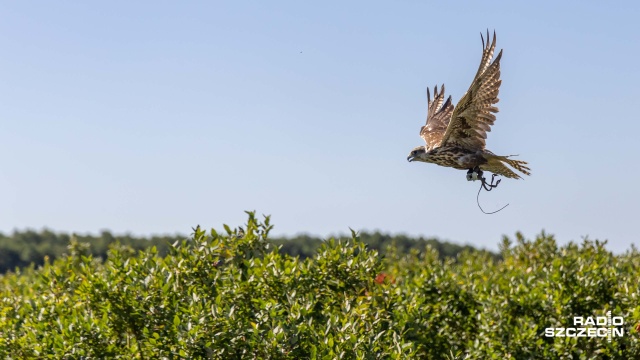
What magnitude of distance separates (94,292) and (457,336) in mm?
6304

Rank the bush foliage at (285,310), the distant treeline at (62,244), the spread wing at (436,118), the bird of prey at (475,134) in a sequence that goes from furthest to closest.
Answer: the distant treeline at (62,244), the spread wing at (436,118), the bush foliage at (285,310), the bird of prey at (475,134)

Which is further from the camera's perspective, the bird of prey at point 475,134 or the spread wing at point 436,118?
the spread wing at point 436,118

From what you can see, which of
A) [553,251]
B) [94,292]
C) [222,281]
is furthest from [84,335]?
[553,251]

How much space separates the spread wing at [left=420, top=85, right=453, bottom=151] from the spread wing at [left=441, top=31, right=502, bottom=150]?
1.76 m

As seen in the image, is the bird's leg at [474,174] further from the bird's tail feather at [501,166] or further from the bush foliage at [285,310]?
the bush foliage at [285,310]

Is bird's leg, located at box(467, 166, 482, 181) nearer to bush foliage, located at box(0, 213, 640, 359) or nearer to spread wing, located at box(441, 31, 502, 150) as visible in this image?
spread wing, located at box(441, 31, 502, 150)

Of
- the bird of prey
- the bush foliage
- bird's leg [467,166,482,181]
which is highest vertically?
the bird of prey

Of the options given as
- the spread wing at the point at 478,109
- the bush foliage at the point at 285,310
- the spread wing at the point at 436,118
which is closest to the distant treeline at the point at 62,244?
the bush foliage at the point at 285,310

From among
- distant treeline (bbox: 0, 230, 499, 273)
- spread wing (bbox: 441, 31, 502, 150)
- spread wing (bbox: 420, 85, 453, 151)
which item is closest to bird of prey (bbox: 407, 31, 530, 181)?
spread wing (bbox: 441, 31, 502, 150)

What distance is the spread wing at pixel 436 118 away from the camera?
42.6ft

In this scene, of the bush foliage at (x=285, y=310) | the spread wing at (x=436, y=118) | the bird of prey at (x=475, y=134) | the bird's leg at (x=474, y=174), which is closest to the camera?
the bird's leg at (x=474, y=174)

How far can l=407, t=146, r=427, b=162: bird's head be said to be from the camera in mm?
10107

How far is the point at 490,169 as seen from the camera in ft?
34.0

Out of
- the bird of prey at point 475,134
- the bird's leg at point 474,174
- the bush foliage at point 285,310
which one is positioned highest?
the bird of prey at point 475,134
